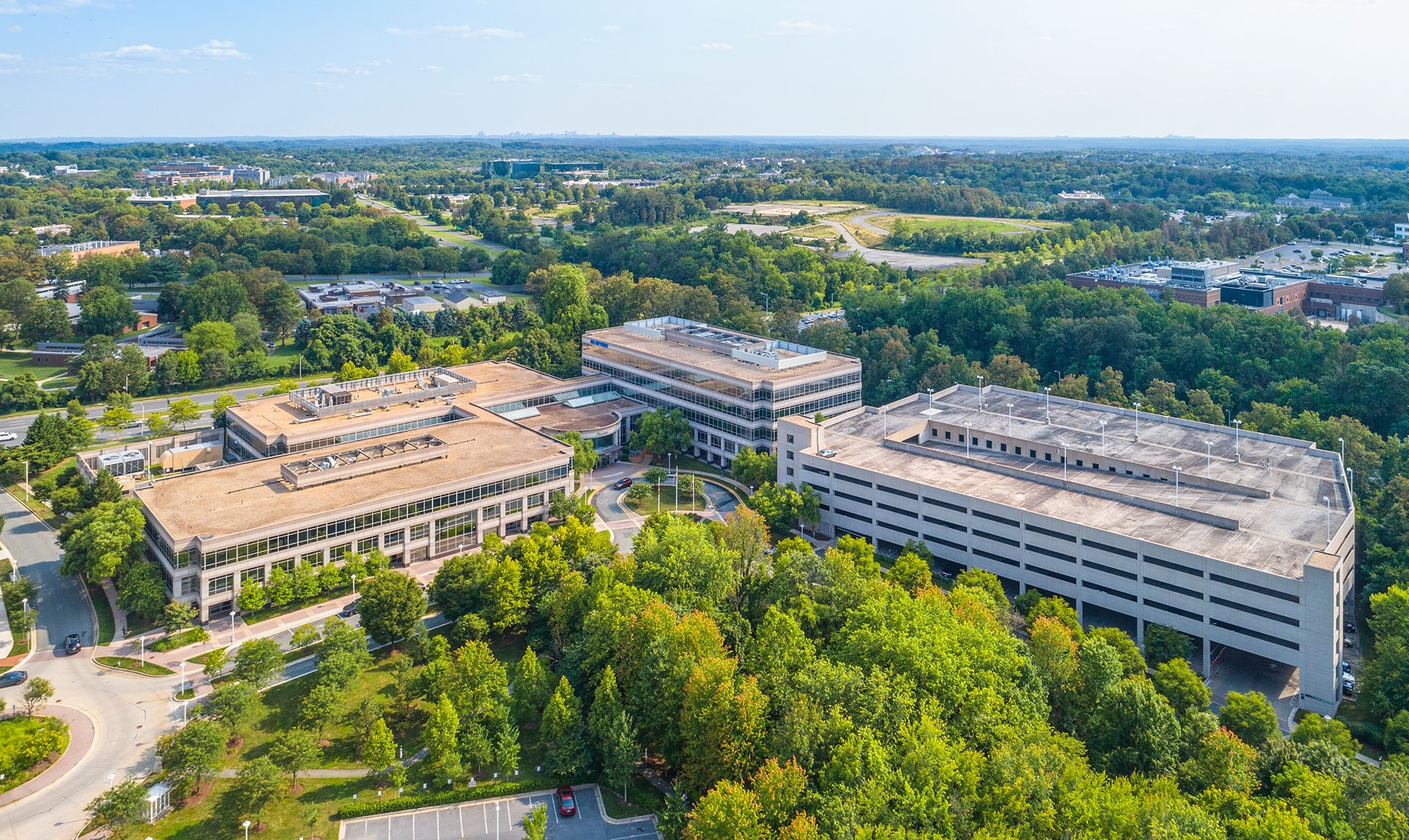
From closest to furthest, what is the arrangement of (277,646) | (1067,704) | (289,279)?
(1067,704) → (277,646) → (289,279)

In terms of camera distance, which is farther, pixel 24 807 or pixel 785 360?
pixel 785 360

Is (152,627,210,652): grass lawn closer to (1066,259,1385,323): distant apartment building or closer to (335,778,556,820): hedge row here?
(335,778,556,820): hedge row

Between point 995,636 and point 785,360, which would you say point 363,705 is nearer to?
point 995,636

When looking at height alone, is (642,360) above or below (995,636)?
above

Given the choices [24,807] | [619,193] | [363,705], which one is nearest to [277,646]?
[363,705]

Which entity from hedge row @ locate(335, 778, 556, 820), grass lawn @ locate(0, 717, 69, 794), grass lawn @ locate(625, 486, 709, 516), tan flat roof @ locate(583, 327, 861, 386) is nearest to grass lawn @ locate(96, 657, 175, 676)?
grass lawn @ locate(0, 717, 69, 794)

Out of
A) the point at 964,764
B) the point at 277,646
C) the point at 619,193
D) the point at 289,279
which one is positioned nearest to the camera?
the point at 964,764

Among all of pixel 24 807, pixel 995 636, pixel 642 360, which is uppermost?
pixel 642 360

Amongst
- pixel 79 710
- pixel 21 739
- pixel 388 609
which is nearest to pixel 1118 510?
pixel 388 609
